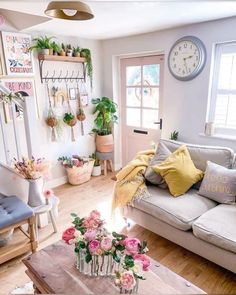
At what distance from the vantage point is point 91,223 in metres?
1.35

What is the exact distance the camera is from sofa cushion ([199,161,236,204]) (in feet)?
6.91

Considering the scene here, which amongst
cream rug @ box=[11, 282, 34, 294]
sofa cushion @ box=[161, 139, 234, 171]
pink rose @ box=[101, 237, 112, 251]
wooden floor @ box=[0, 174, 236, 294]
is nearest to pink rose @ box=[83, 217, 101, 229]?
pink rose @ box=[101, 237, 112, 251]

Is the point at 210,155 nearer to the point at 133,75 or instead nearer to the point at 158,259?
the point at 158,259

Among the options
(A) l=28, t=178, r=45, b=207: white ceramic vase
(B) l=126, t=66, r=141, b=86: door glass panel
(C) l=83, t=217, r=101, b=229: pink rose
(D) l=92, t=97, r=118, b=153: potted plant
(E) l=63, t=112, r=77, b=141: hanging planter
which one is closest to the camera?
(C) l=83, t=217, r=101, b=229: pink rose

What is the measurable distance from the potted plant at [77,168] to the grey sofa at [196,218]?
1.27 metres

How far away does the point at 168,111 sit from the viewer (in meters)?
3.19

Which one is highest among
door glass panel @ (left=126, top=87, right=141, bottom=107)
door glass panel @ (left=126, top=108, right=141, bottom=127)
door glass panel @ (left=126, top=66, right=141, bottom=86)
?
door glass panel @ (left=126, top=66, right=141, bottom=86)

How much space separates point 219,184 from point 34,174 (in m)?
1.70

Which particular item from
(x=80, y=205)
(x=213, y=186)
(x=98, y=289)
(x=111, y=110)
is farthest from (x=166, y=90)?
(x=98, y=289)

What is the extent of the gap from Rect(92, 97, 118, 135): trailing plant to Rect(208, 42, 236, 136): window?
1.50m

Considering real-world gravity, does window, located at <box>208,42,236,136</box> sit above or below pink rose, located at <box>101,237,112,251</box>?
above

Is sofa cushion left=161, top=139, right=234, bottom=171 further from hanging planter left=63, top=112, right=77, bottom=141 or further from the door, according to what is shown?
hanging planter left=63, top=112, right=77, bottom=141

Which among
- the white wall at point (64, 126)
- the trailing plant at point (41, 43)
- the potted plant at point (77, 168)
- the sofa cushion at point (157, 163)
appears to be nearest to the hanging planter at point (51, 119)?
the white wall at point (64, 126)

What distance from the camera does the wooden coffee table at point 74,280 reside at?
126cm
